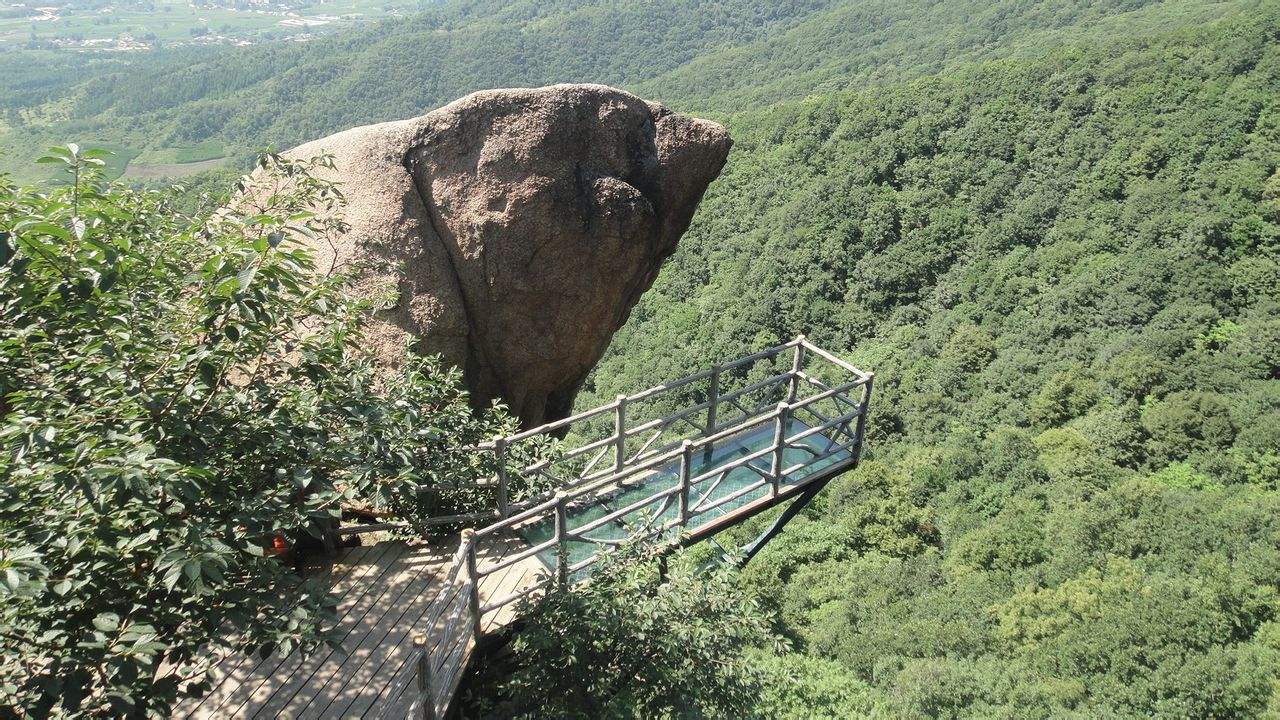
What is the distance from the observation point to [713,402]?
788 centimetres

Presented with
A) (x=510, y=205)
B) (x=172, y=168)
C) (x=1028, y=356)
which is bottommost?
(x=1028, y=356)

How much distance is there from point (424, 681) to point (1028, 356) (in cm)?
3167

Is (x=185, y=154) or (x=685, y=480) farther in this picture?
(x=185, y=154)

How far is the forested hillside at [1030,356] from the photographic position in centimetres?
1892

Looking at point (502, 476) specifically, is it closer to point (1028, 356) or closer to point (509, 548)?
point (509, 548)

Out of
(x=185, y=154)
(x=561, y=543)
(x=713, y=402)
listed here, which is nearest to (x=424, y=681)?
(x=561, y=543)

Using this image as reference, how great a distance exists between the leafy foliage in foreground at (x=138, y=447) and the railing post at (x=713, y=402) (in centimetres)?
354

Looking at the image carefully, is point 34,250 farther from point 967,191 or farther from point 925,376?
point 967,191

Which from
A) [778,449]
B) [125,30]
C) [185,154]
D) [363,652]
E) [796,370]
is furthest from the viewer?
[125,30]

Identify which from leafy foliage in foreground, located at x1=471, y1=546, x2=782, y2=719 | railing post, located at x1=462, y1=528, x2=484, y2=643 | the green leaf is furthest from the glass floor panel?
the green leaf

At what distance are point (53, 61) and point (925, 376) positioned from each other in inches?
5859

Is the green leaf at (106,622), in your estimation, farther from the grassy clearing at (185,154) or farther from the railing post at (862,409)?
the grassy clearing at (185,154)

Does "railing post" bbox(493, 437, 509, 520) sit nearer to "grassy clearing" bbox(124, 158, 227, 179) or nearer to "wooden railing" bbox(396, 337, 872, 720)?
"wooden railing" bbox(396, 337, 872, 720)

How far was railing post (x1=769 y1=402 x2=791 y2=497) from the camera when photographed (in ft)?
23.5
